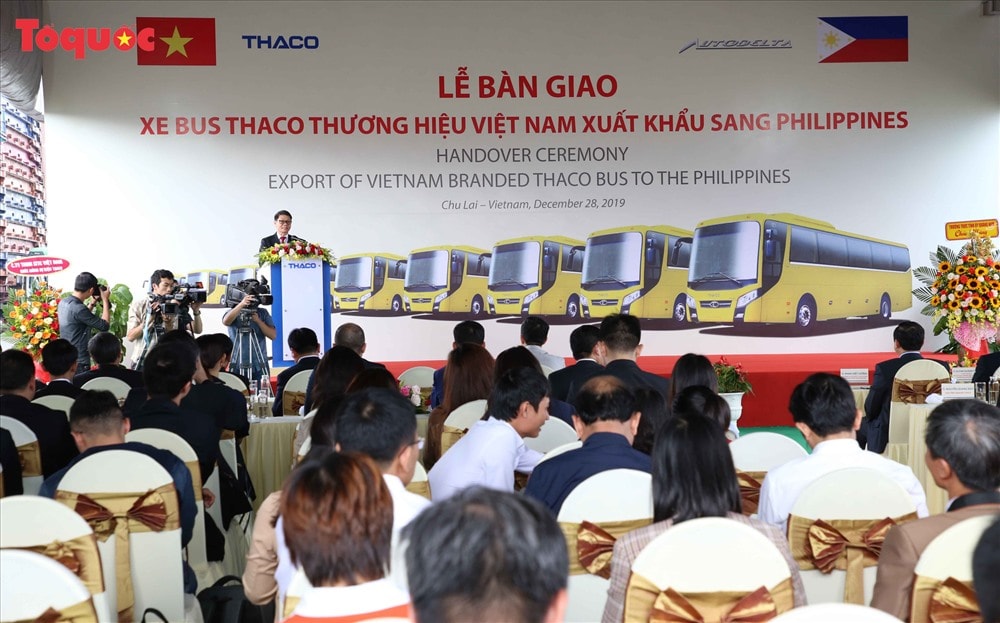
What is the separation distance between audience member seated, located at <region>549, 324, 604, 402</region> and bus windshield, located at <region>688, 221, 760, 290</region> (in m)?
5.51

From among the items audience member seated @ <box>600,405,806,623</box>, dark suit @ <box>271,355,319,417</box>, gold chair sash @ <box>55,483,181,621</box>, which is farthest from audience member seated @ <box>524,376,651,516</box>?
dark suit @ <box>271,355,319,417</box>

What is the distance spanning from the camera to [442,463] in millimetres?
3578

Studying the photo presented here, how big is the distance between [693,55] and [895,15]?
2382mm

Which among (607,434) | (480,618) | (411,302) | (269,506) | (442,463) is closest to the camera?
(480,618)

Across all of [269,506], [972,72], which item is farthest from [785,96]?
[269,506]

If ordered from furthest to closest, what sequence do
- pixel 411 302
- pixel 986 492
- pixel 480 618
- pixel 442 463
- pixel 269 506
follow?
1. pixel 411 302
2. pixel 442 463
3. pixel 269 506
4. pixel 986 492
5. pixel 480 618

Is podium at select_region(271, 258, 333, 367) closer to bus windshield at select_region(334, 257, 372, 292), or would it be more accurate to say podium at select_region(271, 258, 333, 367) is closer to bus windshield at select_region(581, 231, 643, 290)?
bus windshield at select_region(334, 257, 372, 292)

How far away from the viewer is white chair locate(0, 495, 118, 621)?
2570mm

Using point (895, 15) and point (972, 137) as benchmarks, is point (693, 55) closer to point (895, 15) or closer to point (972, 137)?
point (895, 15)

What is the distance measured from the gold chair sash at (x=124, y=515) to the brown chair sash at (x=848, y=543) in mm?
1946

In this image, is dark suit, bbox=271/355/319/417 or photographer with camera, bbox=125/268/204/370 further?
photographer with camera, bbox=125/268/204/370

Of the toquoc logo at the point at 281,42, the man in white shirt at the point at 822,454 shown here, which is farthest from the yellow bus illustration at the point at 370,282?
the man in white shirt at the point at 822,454

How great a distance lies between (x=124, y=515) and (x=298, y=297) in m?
4.88

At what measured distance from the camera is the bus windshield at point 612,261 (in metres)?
11.1
